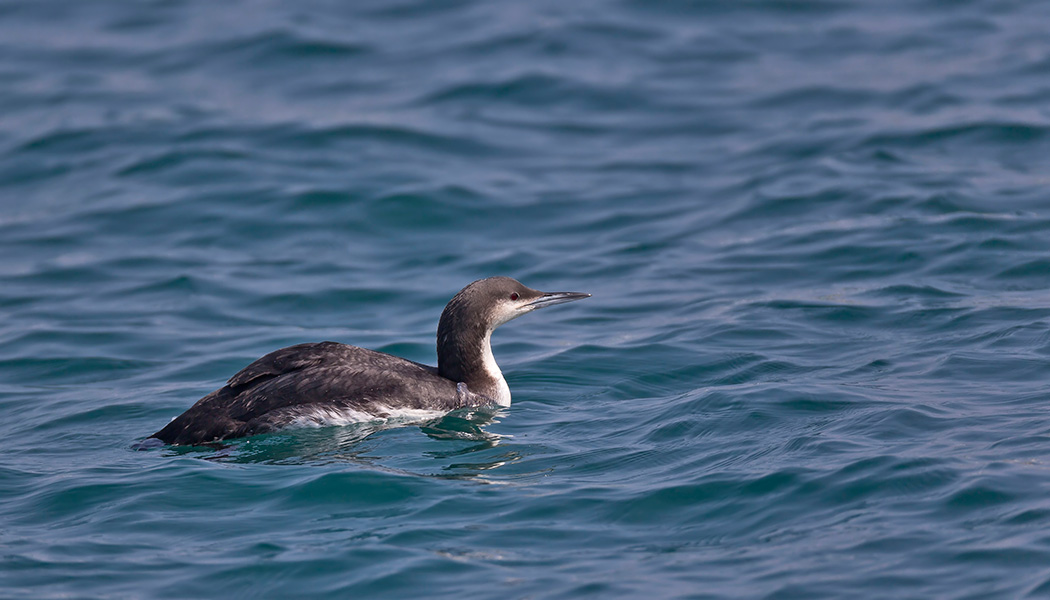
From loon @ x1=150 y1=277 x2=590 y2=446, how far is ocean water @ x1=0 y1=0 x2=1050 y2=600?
0.54ft

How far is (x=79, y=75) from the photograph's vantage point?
17.2 m

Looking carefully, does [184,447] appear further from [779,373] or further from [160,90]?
[160,90]

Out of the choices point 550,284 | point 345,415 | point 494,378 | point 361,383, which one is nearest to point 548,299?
point 494,378

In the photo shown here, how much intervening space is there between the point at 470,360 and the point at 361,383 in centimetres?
88

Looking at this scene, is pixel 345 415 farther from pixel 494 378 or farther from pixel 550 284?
pixel 550 284

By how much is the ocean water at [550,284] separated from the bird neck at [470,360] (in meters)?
0.30

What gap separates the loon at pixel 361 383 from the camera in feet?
25.8

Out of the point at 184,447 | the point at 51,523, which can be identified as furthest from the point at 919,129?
the point at 51,523

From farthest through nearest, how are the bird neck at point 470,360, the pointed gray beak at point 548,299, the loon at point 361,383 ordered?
the pointed gray beak at point 548,299 → the bird neck at point 470,360 → the loon at point 361,383

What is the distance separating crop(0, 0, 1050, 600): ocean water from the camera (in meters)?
6.19

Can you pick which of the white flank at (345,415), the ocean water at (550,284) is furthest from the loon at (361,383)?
the ocean water at (550,284)

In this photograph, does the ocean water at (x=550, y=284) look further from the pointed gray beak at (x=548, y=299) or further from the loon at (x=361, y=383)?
the pointed gray beak at (x=548, y=299)

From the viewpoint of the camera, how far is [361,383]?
8.19 m

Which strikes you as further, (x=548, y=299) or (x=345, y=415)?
(x=548, y=299)
